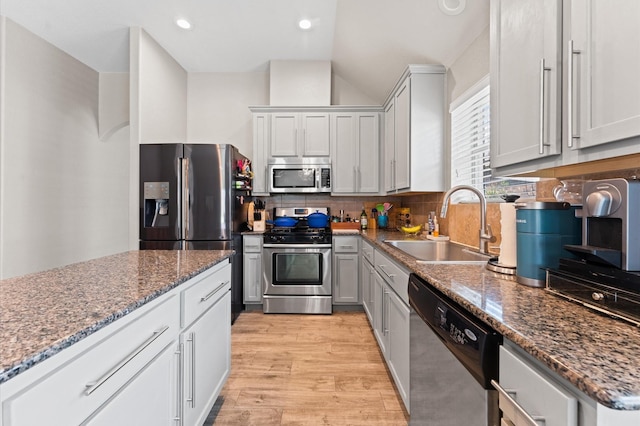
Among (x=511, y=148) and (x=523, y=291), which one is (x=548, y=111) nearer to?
(x=511, y=148)

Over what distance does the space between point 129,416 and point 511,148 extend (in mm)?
1617

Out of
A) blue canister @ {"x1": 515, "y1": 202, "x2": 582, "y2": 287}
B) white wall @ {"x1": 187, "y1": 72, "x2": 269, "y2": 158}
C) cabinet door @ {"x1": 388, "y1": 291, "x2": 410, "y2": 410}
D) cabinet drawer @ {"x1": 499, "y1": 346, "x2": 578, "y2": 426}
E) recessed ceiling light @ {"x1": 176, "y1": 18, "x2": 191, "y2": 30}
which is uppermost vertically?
recessed ceiling light @ {"x1": 176, "y1": 18, "x2": 191, "y2": 30}

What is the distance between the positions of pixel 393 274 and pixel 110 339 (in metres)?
1.56

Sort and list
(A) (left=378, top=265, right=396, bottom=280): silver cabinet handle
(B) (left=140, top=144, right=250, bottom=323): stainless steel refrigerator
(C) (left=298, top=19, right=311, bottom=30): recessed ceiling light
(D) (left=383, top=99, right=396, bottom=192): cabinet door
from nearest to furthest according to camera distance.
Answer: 1. (A) (left=378, top=265, right=396, bottom=280): silver cabinet handle
2. (B) (left=140, top=144, right=250, bottom=323): stainless steel refrigerator
3. (C) (left=298, top=19, right=311, bottom=30): recessed ceiling light
4. (D) (left=383, top=99, right=396, bottom=192): cabinet door

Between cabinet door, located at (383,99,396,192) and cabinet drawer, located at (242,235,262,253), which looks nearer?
cabinet door, located at (383,99,396,192)

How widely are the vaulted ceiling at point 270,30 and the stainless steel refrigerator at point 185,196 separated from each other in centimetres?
126

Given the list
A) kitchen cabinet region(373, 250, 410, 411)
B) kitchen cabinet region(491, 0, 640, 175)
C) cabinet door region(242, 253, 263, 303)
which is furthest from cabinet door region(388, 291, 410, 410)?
cabinet door region(242, 253, 263, 303)

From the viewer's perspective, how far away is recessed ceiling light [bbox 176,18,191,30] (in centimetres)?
321

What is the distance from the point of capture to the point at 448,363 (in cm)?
115

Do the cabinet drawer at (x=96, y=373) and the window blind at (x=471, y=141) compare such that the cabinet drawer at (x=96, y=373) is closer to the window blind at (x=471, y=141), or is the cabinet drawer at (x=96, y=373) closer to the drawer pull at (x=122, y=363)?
the drawer pull at (x=122, y=363)

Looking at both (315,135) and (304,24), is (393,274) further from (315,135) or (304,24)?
(304,24)

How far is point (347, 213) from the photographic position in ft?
13.9

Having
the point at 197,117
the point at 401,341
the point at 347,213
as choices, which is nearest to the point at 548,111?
the point at 401,341

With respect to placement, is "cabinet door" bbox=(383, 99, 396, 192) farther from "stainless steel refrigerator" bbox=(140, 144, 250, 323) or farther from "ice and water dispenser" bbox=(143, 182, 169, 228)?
"ice and water dispenser" bbox=(143, 182, 169, 228)
